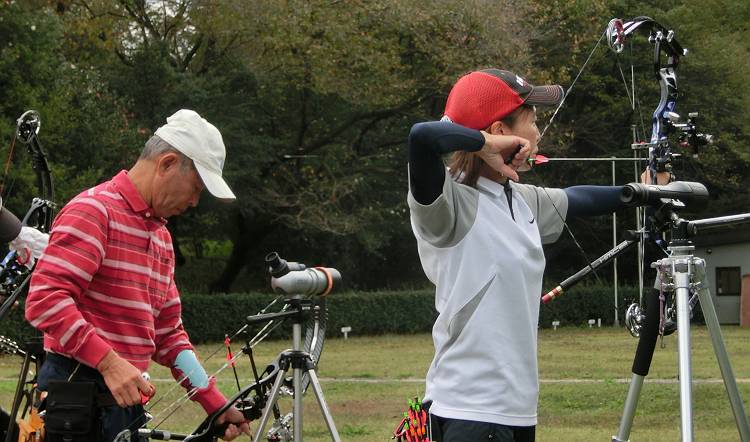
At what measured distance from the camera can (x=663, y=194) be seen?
353 cm

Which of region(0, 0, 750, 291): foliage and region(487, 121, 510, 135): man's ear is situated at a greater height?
region(0, 0, 750, 291): foliage

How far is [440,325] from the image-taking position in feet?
10.3

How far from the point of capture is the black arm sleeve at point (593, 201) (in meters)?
3.68

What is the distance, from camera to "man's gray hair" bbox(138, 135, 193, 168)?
3.67 meters

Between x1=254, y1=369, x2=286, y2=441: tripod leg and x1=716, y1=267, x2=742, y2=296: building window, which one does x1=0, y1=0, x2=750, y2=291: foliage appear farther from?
x1=254, y1=369, x2=286, y2=441: tripod leg

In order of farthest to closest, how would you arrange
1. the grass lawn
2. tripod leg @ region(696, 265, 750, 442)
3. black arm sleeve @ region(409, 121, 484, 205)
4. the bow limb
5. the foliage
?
the foliage
the grass lawn
the bow limb
tripod leg @ region(696, 265, 750, 442)
black arm sleeve @ region(409, 121, 484, 205)

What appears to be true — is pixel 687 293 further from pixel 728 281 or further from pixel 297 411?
pixel 728 281

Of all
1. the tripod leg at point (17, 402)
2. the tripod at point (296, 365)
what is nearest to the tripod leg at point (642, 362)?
the tripod at point (296, 365)

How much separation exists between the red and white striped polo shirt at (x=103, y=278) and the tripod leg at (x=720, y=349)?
71.3 inches

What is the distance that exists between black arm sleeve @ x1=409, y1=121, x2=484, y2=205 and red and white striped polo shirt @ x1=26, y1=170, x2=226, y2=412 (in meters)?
1.09

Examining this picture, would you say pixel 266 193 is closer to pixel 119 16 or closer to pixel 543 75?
pixel 119 16

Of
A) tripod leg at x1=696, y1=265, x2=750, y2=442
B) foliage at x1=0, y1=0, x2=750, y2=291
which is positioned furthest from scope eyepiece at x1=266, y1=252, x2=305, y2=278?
foliage at x1=0, y1=0, x2=750, y2=291

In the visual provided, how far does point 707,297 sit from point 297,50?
25.1 meters

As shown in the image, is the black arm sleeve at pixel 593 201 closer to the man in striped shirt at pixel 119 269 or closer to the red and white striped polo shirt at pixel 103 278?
the man in striped shirt at pixel 119 269
